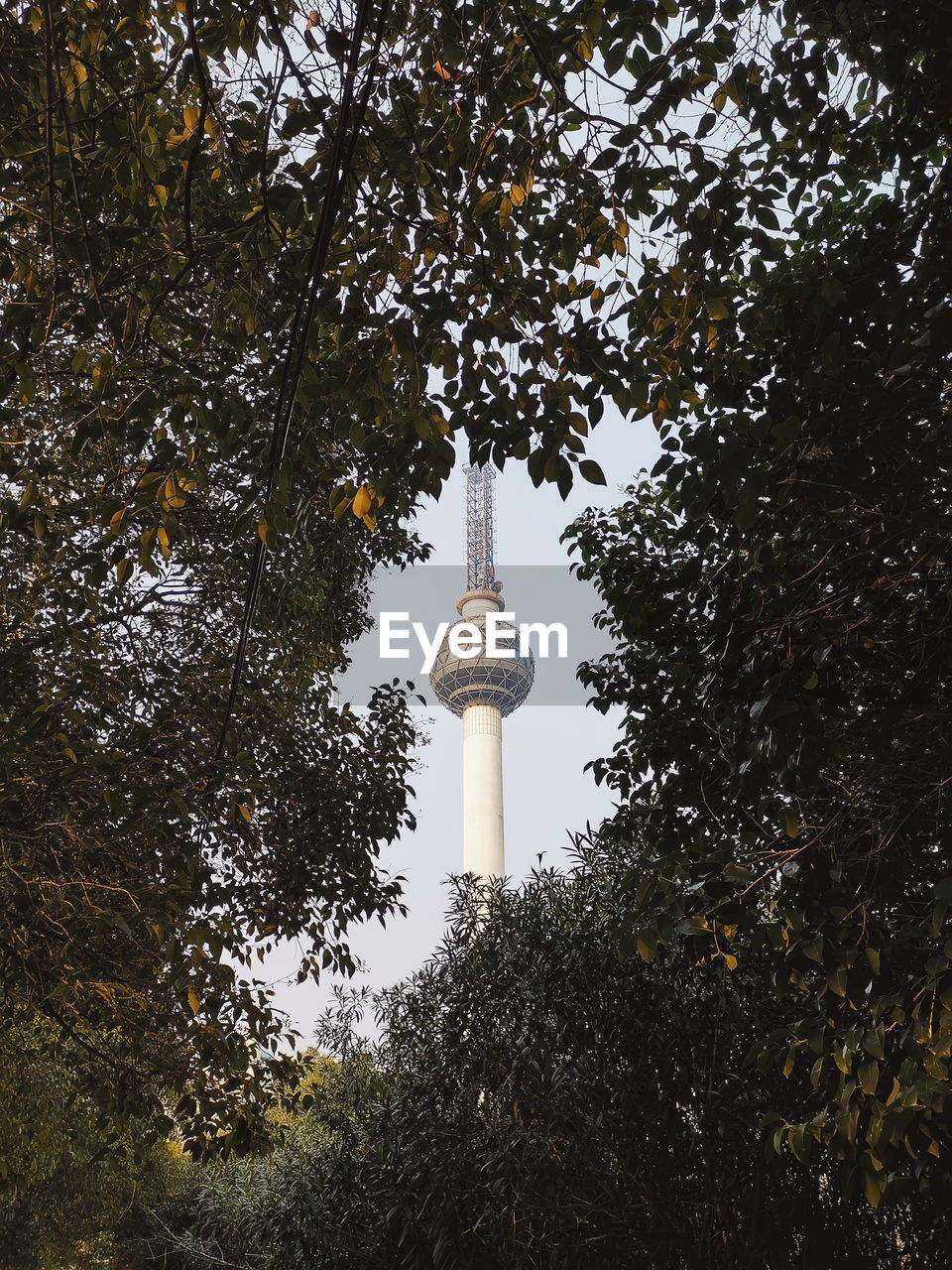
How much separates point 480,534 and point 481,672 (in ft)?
19.7

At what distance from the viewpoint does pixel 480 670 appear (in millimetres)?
44250

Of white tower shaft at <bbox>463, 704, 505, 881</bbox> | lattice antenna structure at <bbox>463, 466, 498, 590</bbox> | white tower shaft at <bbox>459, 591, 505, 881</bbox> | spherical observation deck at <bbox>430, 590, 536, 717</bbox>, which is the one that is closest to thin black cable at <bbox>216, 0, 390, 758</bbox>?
white tower shaft at <bbox>463, 704, 505, 881</bbox>

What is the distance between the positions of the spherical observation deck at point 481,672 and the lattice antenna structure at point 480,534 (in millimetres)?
584

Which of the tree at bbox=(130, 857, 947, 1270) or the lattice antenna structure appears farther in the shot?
the lattice antenna structure

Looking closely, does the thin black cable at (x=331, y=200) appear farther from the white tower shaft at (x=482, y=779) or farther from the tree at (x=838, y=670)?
the white tower shaft at (x=482, y=779)

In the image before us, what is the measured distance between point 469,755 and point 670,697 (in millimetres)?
38992

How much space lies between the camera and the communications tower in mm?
43062

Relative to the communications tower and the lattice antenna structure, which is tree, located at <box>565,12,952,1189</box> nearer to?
the communications tower

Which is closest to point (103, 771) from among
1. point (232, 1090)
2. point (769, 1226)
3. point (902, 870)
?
point (232, 1090)

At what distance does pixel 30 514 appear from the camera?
3564mm

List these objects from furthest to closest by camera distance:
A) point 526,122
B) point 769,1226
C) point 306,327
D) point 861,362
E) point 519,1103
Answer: point 519,1103 < point 769,1226 < point 861,362 < point 526,122 < point 306,327

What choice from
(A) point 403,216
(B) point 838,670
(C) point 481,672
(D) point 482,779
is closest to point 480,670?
(C) point 481,672

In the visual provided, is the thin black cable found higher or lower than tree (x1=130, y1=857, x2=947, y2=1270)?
higher

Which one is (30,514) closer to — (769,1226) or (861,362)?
(861,362)
